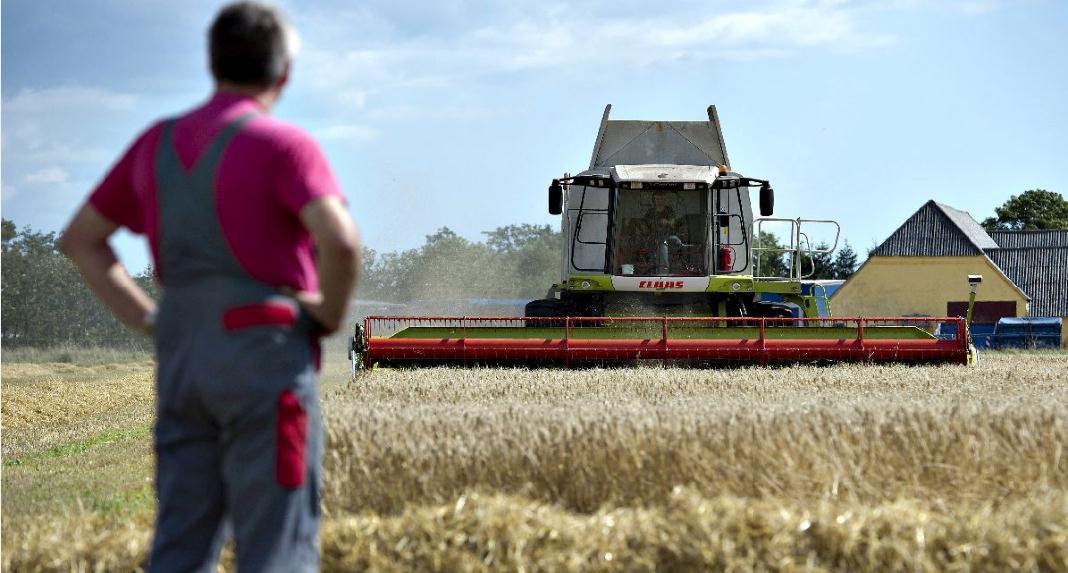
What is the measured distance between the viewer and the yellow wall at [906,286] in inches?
1752

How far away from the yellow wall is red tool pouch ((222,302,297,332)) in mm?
42569

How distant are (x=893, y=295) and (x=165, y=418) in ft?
146

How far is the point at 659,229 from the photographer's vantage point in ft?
43.0

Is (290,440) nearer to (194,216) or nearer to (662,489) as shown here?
(194,216)

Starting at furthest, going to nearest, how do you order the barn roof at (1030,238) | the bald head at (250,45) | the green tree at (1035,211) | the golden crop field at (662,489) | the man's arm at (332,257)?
the green tree at (1035,211)
the barn roof at (1030,238)
the golden crop field at (662,489)
the bald head at (250,45)
the man's arm at (332,257)

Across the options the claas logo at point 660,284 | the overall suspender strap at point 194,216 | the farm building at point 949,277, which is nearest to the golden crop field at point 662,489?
the overall suspender strap at point 194,216

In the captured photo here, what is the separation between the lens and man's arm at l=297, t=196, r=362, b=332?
106 inches

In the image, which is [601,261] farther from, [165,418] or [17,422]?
[165,418]

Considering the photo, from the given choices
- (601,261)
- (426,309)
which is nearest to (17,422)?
(601,261)

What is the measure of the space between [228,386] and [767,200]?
34.7ft

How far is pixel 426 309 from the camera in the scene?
35.9 m

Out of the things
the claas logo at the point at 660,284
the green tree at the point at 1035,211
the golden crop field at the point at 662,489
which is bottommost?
the golden crop field at the point at 662,489

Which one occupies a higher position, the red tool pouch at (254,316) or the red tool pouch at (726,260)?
the red tool pouch at (726,260)

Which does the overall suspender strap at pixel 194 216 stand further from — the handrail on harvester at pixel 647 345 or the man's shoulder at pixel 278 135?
the handrail on harvester at pixel 647 345
